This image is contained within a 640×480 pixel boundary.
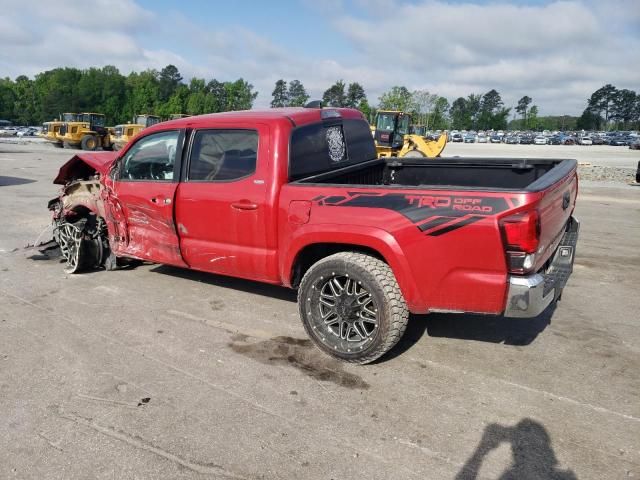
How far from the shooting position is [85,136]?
31.2 metres

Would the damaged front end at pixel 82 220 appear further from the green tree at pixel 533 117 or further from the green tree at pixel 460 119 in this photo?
the green tree at pixel 533 117

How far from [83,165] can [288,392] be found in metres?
4.49

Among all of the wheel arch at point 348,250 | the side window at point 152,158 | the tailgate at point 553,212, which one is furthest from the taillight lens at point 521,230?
the side window at point 152,158

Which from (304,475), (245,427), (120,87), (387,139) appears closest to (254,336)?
(245,427)

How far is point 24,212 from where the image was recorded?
9.89 meters

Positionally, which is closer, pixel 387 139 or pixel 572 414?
pixel 572 414

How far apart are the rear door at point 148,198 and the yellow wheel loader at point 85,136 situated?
29.1 meters

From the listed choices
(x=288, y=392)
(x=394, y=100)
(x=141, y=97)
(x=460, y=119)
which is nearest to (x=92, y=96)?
(x=141, y=97)

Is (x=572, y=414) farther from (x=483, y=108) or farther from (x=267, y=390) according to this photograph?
(x=483, y=108)

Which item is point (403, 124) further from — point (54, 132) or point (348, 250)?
point (54, 132)

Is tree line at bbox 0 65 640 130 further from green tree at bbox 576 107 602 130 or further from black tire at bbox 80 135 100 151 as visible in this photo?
black tire at bbox 80 135 100 151

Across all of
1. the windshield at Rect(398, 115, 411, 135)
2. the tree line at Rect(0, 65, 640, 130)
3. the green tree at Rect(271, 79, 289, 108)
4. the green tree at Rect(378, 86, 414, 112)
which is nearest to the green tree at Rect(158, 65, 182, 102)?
the tree line at Rect(0, 65, 640, 130)

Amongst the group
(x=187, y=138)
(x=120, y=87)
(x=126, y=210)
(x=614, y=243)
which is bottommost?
(x=614, y=243)

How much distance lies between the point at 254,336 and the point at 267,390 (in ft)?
2.91
